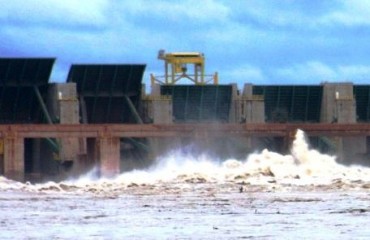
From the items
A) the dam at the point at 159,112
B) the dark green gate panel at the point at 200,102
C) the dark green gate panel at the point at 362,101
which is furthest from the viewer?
the dark green gate panel at the point at 362,101

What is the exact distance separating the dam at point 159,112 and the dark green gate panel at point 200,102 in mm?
65

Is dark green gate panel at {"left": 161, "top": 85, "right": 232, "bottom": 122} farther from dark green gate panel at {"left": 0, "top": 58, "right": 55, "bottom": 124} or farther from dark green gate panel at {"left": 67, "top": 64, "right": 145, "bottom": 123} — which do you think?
dark green gate panel at {"left": 0, "top": 58, "right": 55, "bottom": 124}

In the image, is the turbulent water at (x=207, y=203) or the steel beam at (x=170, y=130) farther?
the steel beam at (x=170, y=130)

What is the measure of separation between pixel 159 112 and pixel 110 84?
3.86 metres

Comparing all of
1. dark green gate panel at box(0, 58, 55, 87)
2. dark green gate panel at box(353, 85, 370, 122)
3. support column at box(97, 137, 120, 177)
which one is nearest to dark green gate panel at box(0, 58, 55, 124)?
dark green gate panel at box(0, 58, 55, 87)

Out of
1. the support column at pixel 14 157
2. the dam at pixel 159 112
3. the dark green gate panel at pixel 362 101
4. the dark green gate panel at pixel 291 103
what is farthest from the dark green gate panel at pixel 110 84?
the dark green gate panel at pixel 362 101

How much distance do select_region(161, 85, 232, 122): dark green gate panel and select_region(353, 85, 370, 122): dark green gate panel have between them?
9115 mm

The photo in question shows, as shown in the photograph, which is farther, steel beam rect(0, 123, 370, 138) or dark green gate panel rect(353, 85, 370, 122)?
dark green gate panel rect(353, 85, 370, 122)

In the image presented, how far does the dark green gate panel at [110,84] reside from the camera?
78.7 m

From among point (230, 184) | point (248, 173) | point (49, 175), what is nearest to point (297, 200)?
point (230, 184)

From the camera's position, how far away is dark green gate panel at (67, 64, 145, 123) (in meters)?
78.7

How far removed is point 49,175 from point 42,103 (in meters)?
→ 4.88

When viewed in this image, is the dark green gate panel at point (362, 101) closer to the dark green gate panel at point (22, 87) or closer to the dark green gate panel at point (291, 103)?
the dark green gate panel at point (291, 103)

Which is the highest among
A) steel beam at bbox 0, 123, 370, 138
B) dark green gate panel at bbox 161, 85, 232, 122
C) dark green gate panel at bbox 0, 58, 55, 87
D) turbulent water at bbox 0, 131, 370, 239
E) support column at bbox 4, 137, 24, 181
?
dark green gate panel at bbox 0, 58, 55, 87
